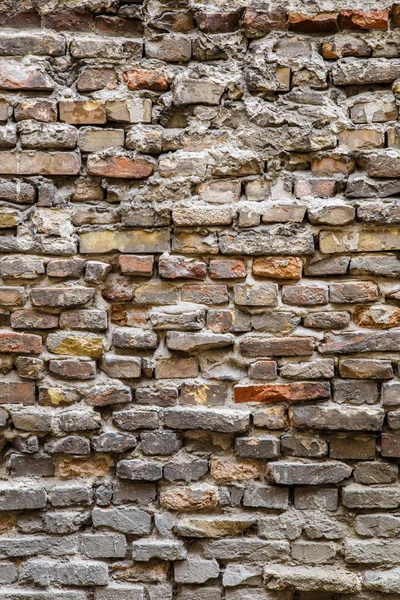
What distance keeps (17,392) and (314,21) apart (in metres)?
1.40

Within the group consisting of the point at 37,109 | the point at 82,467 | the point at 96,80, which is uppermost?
the point at 96,80

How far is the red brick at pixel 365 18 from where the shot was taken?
1.75 meters

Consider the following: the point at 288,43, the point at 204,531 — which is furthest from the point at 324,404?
the point at 288,43

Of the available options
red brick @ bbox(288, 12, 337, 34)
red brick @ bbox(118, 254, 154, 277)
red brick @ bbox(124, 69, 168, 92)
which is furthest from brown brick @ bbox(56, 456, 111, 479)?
red brick @ bbox(288, 12, 337, 34)

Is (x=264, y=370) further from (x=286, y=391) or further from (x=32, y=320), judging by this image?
(x=32, y=320)

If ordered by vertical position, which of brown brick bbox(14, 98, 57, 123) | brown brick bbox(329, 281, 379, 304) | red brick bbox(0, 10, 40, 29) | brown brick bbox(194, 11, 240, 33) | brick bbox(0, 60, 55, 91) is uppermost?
brown brick bbox(194, 11, 240, 33)

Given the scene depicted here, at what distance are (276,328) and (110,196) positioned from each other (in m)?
0.63

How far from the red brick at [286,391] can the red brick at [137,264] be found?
45 centimetres

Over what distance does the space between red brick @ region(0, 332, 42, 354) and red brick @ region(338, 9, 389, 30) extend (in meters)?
1.31

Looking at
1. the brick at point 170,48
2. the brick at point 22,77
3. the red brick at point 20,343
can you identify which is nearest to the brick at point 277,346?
the red brick at point 20,343

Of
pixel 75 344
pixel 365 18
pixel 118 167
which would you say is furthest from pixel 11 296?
pixel 365 18

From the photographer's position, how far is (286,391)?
5.76ft

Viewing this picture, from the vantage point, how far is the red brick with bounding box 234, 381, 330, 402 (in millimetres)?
1751

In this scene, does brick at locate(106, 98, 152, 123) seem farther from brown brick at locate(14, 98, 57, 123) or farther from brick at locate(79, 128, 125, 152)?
brown brick at locate(14, 98, 57, 123)
